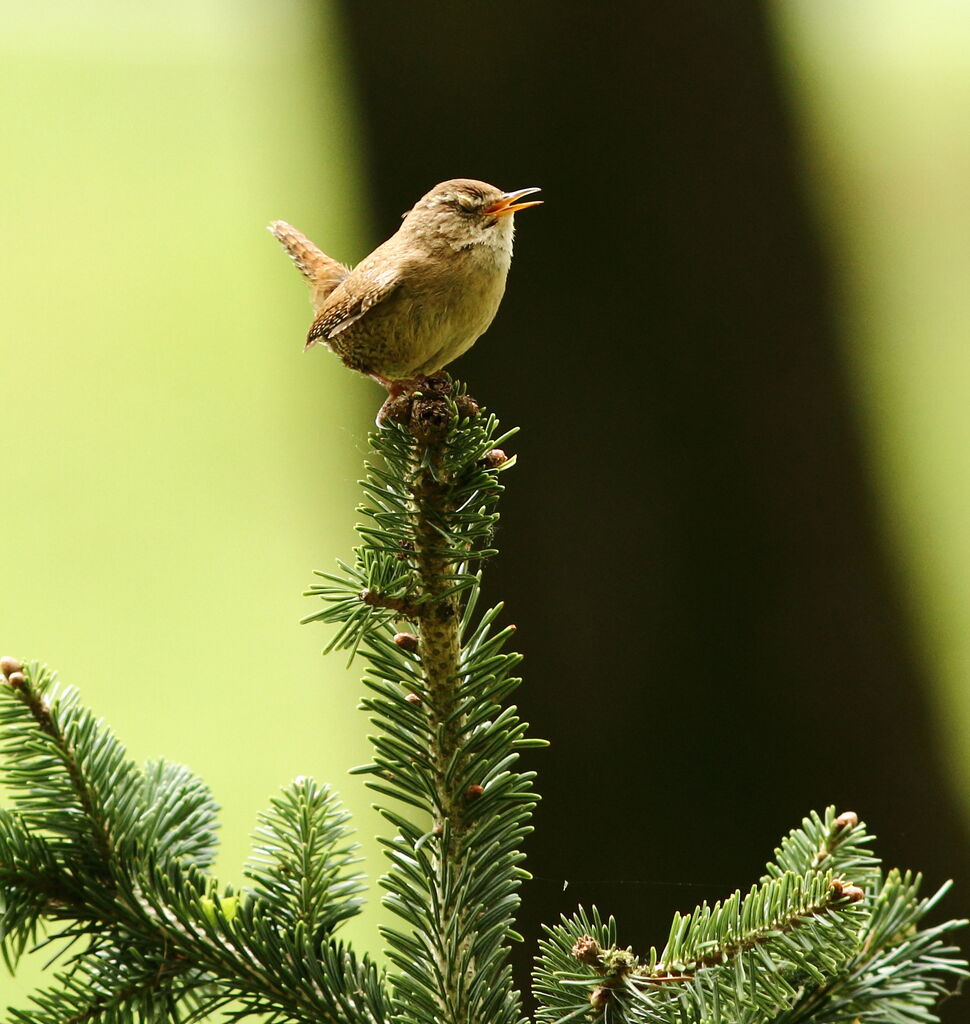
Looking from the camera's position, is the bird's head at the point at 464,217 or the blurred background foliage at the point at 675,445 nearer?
the bird's head at the point at 464,217

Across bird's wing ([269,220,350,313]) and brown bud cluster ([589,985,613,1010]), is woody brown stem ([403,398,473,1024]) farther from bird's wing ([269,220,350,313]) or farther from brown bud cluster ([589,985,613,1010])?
bird's wing ([269,220,350,313])

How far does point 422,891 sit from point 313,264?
4.21 feet

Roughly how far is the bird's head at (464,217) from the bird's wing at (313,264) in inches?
11.4

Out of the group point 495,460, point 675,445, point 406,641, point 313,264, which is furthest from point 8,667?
point 675,445

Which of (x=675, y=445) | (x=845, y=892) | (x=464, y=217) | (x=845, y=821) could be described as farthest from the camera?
(x=675, y=445)

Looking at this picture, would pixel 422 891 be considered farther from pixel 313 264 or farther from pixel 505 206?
pixel 313 264

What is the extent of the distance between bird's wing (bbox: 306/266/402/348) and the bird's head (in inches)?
3.7

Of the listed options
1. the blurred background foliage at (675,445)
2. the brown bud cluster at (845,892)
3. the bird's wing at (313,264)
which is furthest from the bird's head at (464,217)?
the brown bud cluster at (845,892)

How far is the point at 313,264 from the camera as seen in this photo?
190cm

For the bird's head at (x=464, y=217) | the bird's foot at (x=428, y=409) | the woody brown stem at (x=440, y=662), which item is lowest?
the woody brown stem at (x=440, y=662)

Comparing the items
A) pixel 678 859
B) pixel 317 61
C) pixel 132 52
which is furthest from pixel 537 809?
pixel 132 52

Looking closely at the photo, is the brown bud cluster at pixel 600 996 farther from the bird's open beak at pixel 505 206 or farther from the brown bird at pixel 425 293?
the bird's open beak at pixel 505 206

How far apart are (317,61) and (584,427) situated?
2184 millimetres

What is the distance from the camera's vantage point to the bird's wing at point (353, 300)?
4.72 ft
